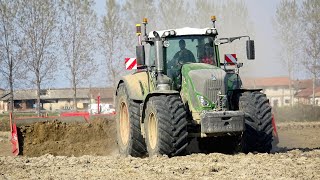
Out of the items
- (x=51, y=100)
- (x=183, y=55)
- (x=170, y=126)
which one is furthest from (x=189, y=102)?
(x=51, y=100)

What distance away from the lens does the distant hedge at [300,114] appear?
108 ft

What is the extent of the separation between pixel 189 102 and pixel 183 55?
3.86ft

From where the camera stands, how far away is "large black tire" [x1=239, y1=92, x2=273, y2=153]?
10.7 m

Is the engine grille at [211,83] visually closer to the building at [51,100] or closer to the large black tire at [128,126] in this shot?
the large black tire at [128,126]

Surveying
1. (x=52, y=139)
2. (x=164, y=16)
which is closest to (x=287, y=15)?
(x=164, y=16)

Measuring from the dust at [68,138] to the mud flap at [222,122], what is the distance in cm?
470

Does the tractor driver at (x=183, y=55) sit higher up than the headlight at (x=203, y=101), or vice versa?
the tractor driver at (x=183, y=55)

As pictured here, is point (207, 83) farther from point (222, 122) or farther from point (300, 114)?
point (300, 114)

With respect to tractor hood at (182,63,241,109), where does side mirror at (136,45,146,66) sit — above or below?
above

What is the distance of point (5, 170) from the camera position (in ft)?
→ 32.1

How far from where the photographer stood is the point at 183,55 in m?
11.6

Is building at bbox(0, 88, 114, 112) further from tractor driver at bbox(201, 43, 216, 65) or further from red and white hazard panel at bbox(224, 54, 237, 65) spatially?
tractor driver at bbox(201, 43, 216, 65)

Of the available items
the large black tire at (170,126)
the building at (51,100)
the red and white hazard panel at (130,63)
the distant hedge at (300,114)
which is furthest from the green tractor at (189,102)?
the building at (51,100)

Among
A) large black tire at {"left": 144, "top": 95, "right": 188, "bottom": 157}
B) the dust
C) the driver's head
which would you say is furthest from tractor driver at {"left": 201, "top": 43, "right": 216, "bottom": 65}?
the dust
